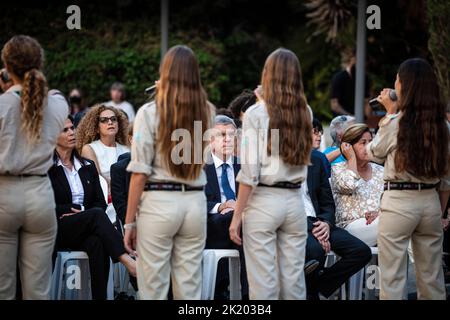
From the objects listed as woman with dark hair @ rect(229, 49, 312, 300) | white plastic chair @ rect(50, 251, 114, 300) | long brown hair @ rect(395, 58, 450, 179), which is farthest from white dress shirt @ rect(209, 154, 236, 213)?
long brown hair @ rect(395, 58, 450, 179)

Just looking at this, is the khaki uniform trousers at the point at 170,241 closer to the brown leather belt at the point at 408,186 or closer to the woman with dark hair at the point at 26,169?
the woman with dark hair at the point at 26,169

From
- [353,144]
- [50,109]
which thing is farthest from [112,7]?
[50,109]

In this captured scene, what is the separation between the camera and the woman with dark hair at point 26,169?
5.27 metres

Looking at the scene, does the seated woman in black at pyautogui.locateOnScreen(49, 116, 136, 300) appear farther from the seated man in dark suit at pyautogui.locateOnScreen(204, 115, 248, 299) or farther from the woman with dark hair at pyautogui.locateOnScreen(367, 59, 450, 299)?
the woman with dark hair at pyautogui.locateOnScreen(367, 59, 450, 299)

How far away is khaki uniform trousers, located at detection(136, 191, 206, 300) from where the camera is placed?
5.27 m

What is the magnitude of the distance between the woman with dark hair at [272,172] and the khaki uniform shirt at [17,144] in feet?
4.06

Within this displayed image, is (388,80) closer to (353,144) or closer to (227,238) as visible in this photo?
(353,144)

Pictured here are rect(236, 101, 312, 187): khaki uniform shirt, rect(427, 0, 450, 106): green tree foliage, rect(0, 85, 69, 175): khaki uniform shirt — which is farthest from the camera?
rect(427, 0, 450, 106): green tree foliage

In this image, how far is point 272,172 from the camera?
555 centimetres

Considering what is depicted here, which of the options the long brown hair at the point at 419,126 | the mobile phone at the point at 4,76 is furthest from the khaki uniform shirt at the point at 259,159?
the mobile phone at the point at 4,76

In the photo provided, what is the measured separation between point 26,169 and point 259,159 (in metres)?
1.46

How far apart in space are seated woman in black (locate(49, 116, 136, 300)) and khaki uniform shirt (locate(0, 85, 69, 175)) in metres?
1.12

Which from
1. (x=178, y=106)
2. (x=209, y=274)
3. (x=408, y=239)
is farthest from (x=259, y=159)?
(x=209, y=274)

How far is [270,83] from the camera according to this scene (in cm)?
560
